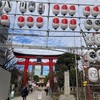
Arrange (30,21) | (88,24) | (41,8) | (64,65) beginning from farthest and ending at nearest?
1. (64,65)
2. (41,8)
3. (88,24)
4. (30,21)

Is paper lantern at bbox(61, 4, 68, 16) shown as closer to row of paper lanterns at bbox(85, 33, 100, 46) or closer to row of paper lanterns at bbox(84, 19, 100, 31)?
row of paper lanterns at bbox(84, 19, 100, 31)

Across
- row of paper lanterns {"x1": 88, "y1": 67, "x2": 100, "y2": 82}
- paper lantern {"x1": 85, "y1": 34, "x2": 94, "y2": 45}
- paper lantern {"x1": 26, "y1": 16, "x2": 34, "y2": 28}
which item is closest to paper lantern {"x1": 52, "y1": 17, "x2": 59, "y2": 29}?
paper lantern {"x1": 26, "y1": 16, "x2": 34, "y2": 28}

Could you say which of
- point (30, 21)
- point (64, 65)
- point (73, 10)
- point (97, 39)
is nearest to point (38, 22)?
point (30, 21)

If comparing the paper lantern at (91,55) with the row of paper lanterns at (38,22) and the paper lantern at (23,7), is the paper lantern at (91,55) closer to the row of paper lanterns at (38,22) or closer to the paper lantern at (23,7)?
the row of paper lanterns at (38,22)

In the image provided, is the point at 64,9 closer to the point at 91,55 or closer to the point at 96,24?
the point at 96,24

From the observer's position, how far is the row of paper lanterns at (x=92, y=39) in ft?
44.0

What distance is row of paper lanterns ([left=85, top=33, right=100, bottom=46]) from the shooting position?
13.4m

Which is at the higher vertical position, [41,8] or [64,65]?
[41,8]

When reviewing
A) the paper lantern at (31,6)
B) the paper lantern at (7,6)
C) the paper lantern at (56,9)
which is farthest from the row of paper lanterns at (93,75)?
the paper lantern at (7,6)

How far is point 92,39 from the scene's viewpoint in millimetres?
13633

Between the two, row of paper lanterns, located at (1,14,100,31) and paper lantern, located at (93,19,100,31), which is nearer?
row of paper lanterns, located at (1,14,100,31)

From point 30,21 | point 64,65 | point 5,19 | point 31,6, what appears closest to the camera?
point 30,21

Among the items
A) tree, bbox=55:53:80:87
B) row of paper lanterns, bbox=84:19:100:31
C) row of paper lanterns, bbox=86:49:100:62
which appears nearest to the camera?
row of paper lanterns, bbox=84:19:100:31

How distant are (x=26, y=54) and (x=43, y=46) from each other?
2926 cm
